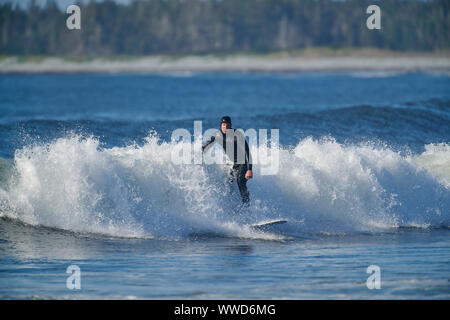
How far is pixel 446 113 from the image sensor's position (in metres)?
32.5

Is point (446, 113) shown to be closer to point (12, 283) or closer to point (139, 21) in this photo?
point (12, 283)

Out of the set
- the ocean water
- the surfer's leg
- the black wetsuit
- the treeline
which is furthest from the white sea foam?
the treeline

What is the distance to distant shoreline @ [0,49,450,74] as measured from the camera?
417 ft

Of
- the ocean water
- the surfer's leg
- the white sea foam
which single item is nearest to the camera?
the ocean water

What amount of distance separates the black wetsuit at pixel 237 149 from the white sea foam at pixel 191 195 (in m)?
0.64

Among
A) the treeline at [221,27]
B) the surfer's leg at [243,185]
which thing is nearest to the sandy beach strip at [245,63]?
the treeline at [221,27]

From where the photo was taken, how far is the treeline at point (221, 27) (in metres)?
145

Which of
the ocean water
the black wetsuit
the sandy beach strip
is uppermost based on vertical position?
the sandy beach strip

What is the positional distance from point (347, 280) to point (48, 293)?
3936 mm

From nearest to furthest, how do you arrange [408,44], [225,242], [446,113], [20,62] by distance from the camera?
1. [225,242]
2. [446,113]
3. [20,62]
4. [408,44]

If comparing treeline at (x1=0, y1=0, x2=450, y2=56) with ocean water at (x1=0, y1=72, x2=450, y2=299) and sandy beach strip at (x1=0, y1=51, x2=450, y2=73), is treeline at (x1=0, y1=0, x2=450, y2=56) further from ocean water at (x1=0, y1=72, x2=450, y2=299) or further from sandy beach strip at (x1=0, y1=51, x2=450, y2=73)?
ocean water at (x1=0, y1=72, x2=450, y2=299)

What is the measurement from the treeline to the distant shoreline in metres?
5.03

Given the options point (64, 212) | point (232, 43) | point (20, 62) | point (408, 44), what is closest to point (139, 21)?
point (232, 43)

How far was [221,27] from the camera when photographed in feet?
500
